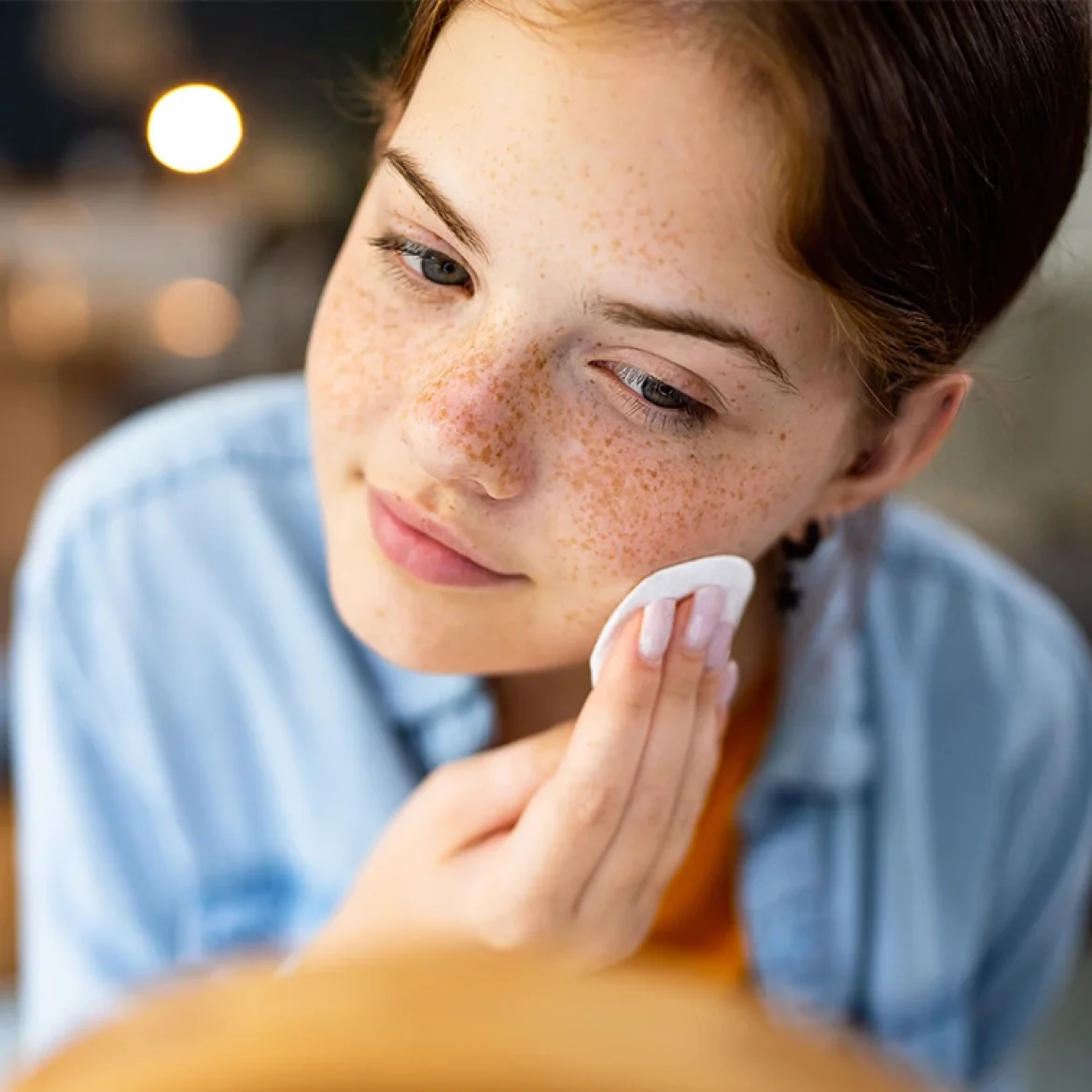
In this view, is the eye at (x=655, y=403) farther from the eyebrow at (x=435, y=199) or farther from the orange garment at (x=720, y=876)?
the orange garment at (x=720, y=876)

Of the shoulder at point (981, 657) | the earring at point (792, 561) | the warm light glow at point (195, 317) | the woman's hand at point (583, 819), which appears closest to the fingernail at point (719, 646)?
the woman's hand at point (583, 819)

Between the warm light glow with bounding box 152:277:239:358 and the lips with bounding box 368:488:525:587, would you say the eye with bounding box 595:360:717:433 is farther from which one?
the warm light glow with bounding box 152:277:239:358

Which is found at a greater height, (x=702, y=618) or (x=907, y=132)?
(x=907, y=132)

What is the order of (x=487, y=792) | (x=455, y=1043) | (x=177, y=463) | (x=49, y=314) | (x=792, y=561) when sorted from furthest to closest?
(x=49, y=314)
(x=177, y=463)
(x=792, y=561)
(x=487, y=792)
(x=455, y=1043)

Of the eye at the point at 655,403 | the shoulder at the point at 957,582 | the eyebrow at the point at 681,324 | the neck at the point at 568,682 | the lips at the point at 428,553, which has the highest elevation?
the eyebrow at the point at 681,324

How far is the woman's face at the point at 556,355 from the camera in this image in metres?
0.41

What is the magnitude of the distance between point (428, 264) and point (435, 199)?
0.10 ft

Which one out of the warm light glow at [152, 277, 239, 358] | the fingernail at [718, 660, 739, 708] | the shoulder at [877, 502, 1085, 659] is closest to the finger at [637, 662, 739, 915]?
the fingernail at [718, 660, 739, 708]

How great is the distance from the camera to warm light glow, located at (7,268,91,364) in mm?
1841

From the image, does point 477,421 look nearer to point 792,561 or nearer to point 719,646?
point 719,646

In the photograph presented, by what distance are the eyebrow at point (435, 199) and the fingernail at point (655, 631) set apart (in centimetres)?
13

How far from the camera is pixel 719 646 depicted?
1.58 ft

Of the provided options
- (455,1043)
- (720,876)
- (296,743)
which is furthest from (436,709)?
(455,1043)

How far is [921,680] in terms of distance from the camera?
786mm
